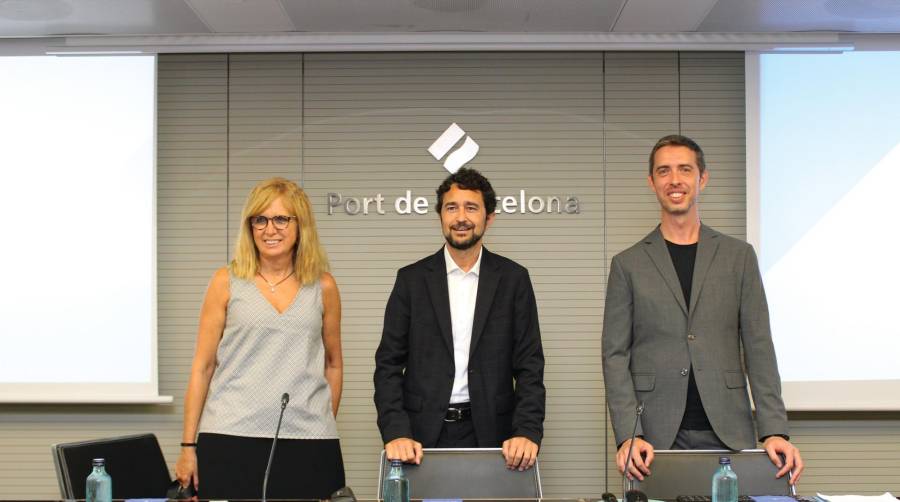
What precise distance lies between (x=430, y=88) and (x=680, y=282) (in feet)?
8.02

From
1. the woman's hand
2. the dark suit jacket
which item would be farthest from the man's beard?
the woman's hand

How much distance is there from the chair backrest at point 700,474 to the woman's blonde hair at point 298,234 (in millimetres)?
1395

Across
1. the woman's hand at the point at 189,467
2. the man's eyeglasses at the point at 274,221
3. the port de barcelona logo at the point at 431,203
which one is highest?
the port de barcelona logo at the point at 431,203

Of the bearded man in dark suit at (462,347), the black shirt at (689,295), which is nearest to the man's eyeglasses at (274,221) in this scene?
the bearded man in dark suit at (462,347)

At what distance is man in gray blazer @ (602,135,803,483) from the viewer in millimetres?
3432

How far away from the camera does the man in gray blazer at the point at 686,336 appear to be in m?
3.43

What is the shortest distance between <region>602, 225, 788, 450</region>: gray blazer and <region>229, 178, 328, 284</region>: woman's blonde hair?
1.10 meters

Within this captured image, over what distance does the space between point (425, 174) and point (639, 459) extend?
107 inches

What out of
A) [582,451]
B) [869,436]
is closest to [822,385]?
[869,436]

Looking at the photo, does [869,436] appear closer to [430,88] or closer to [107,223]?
[430,88]

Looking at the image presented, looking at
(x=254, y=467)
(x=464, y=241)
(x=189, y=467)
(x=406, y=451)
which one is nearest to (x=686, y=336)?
(x=464, y=241)

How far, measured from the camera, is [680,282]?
3529mm

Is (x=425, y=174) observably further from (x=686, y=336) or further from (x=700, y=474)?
(x=700, y=474)

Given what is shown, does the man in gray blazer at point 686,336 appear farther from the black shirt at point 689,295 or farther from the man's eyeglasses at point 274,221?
the man's eyeglasses at point 274,221
